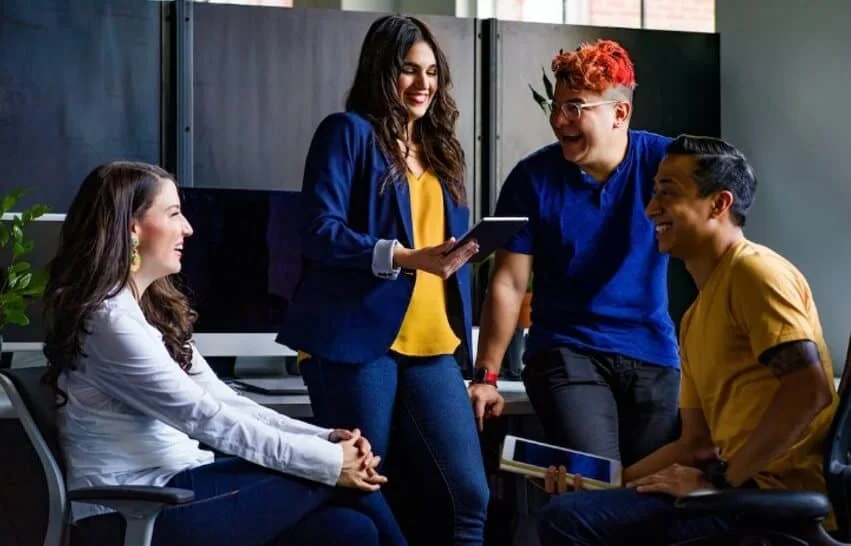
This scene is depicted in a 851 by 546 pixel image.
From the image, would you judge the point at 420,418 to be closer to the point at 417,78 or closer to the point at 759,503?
the point at 417,78

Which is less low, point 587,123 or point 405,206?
point 587,123

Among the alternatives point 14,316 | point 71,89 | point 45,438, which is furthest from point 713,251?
point 71,89

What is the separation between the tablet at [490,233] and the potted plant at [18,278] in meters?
0.97

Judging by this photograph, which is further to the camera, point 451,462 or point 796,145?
point 796,145

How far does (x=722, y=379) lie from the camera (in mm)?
2049

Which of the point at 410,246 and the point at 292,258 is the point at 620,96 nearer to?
the point at 410,246

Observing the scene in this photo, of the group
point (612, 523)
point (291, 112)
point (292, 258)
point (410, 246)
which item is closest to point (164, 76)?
point (291, 112)

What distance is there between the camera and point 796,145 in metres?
3.62

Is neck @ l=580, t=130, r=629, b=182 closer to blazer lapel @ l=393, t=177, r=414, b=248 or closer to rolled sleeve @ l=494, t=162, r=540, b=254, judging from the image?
rolled sleeve @ l=494, t=162, r=540, b=254

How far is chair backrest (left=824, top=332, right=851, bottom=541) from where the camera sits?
1909mm

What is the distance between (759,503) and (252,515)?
2.67 feet

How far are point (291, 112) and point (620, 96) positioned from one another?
129 cm

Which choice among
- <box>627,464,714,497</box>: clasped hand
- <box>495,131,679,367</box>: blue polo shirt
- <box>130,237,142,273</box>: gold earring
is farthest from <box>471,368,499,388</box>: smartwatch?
<box>130,237,142,273</box>: gold earring

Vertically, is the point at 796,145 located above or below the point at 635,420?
above
